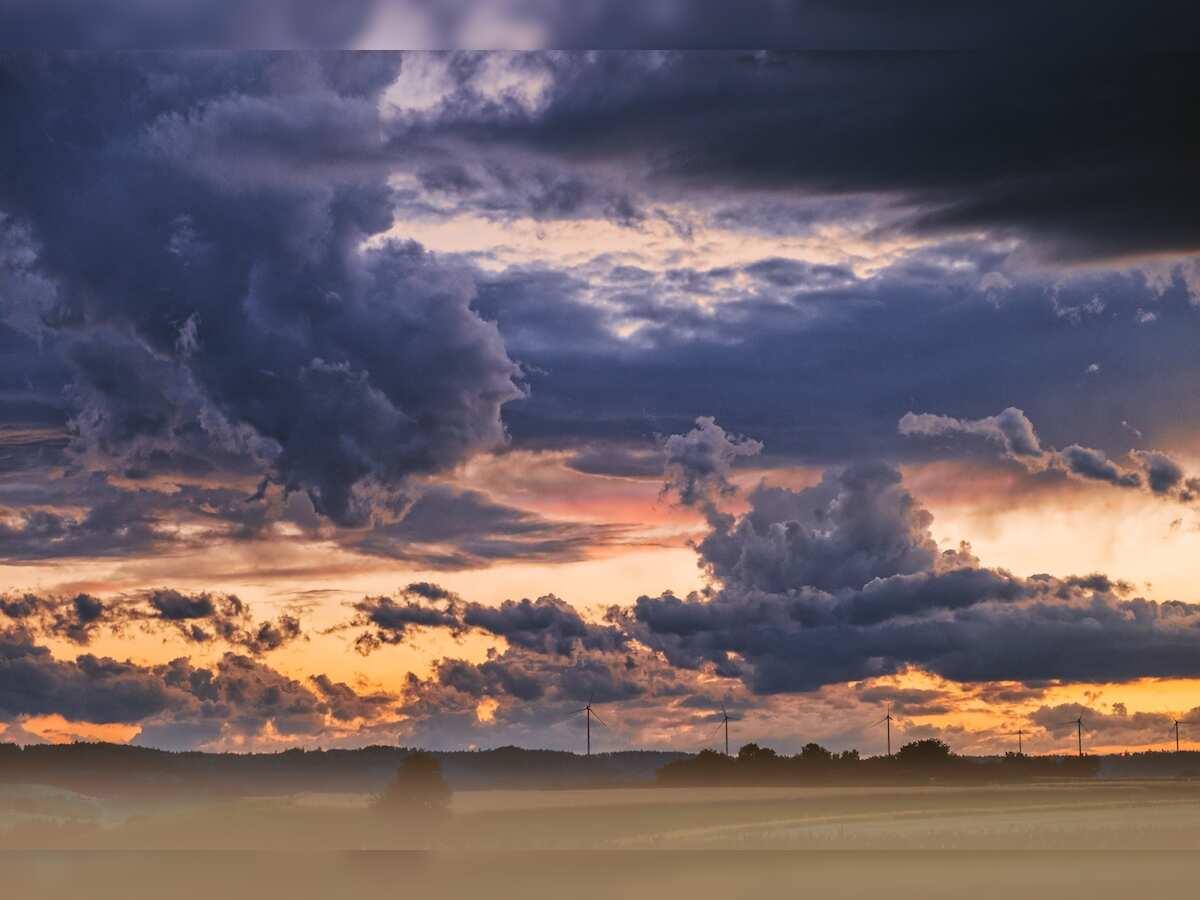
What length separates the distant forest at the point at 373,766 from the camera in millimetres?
9523

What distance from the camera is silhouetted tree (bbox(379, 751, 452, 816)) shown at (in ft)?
30.8

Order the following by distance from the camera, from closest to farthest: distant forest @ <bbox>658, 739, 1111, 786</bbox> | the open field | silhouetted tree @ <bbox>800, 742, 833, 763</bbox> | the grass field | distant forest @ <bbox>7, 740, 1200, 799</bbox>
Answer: the grass field → the open field → distant forest @ <bbox>7, 740, 1200, 799</bbox> → silhouetted tree @ <bbox>800, 742, 833, 763</bbox> → distant forest @ <bbox>658, 739, 1111, 786</bbox>

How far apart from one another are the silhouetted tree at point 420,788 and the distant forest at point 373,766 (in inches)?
A: 1.9

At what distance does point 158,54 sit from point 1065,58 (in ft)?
17.6

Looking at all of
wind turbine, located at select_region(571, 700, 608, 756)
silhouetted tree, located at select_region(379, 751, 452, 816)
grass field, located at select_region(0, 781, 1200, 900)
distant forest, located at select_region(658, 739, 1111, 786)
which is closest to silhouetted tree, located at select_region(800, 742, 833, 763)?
distant forest, located at select_region(658, 739, 1111, 786)

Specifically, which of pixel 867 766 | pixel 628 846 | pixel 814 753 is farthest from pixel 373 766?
pixel 867 766

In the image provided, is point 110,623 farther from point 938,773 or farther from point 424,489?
point 938,773

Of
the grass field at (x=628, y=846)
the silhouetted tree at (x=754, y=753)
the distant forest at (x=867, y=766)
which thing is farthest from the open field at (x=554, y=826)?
the silhouetted tree at (x=754, y=753)

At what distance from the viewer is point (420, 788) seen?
9.48 meters

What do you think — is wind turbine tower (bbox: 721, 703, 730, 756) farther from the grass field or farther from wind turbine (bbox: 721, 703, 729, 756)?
the grass field

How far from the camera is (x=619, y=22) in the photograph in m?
8.59

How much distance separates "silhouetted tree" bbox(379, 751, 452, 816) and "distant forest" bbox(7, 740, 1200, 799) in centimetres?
5

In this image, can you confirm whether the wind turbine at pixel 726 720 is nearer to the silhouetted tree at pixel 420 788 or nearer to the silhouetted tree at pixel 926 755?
the silhouetted tree at pixel 926 755

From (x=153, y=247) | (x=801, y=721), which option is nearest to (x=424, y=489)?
(x=153, y=247)
